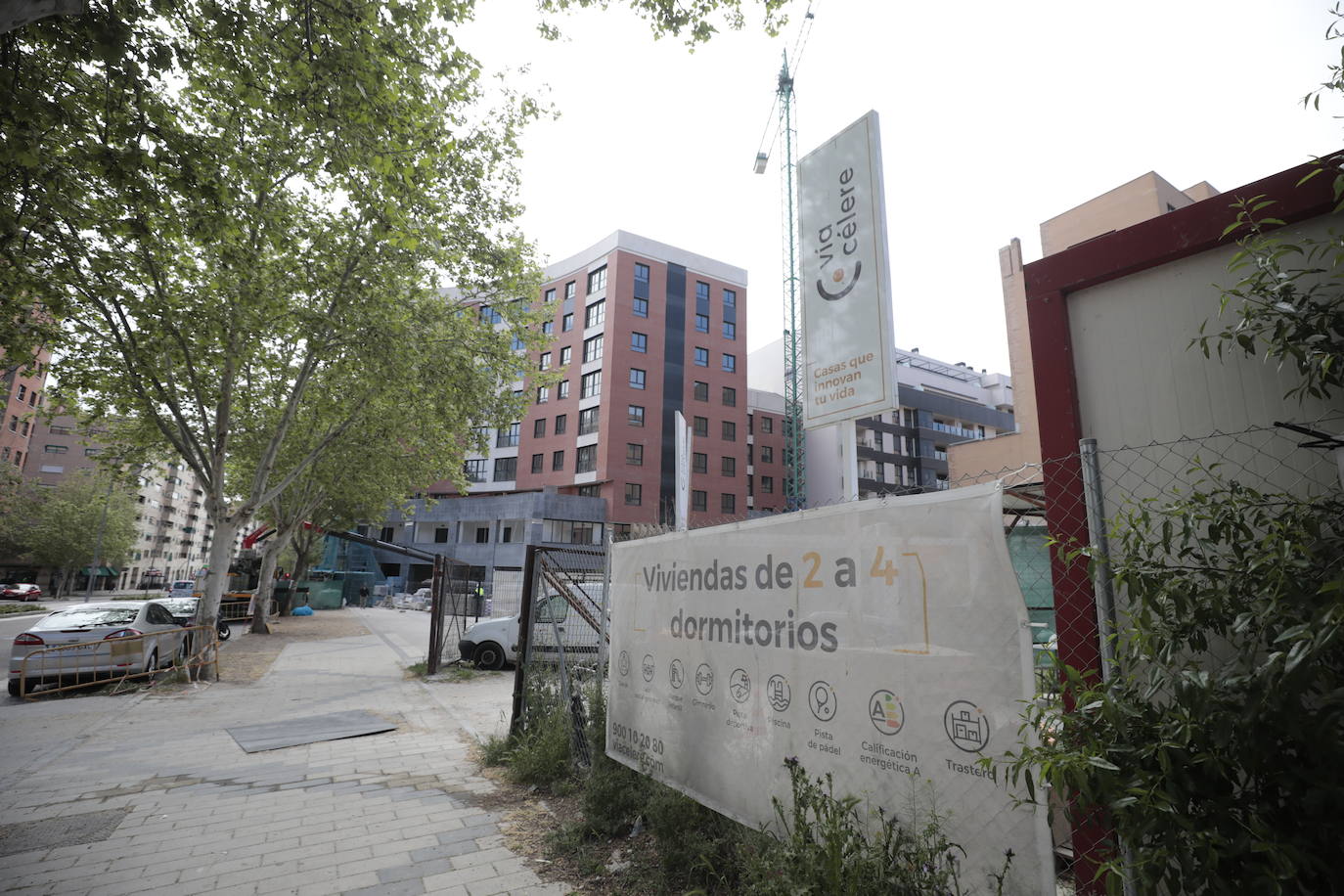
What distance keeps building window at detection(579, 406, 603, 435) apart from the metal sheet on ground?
39.6 meters

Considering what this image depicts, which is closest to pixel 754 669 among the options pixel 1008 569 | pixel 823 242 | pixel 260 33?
pixel 1008 569

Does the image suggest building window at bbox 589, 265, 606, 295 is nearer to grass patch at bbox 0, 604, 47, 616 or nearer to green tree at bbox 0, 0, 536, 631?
green tree at bbox 0, 0, 536, 631

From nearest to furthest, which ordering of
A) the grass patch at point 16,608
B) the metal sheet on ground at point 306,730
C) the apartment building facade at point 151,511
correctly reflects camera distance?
1. the metal sheet on ground at point 306,730
2. the grass patch at point 16,608
3. the apartment building facade at point 151,511

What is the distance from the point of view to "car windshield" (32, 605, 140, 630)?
11414 millimetres

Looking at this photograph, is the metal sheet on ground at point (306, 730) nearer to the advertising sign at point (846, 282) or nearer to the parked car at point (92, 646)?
the parked car at point (92, 646)

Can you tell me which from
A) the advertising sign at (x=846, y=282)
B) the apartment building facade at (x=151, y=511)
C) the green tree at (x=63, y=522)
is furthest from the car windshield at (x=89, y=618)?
the green tree at (x=63, y=522)

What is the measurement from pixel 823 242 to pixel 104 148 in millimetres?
7085

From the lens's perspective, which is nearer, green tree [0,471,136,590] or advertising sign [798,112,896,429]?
advertising sign [798,112,896,429]

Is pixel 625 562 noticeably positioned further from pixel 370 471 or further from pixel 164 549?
pixel 164 549

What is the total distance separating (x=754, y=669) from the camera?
384cm

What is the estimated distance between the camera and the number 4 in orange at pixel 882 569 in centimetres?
301

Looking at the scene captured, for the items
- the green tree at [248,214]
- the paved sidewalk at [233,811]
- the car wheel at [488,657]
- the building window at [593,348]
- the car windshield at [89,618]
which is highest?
the building window at [593,348]

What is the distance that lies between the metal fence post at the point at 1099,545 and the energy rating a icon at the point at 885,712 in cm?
85

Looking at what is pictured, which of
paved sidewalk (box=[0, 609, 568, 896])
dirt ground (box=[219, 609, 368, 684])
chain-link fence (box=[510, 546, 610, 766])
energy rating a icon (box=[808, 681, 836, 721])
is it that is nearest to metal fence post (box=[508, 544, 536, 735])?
chain-link fence (box=[510, 546, 610, 766])
